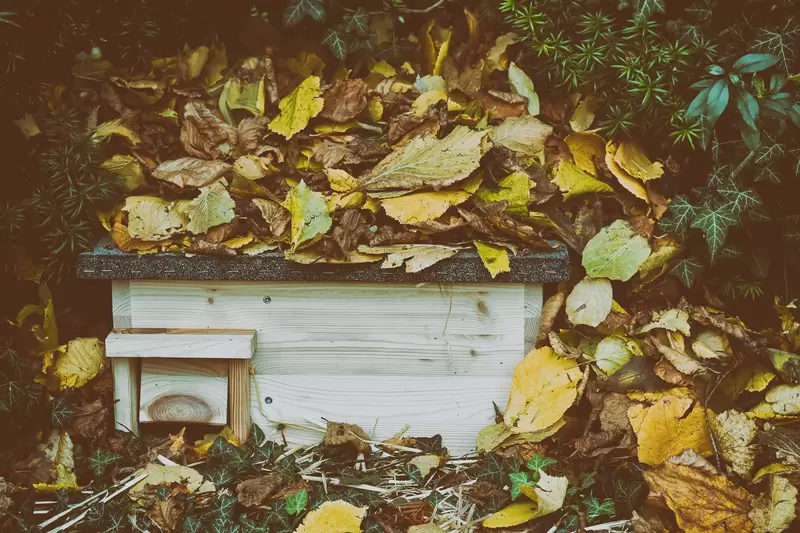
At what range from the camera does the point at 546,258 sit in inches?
71.4

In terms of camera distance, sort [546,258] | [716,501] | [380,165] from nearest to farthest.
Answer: [716,501], [546,258], [380,165]

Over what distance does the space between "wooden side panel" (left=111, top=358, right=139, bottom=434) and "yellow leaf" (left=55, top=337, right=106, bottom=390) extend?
0.18ft

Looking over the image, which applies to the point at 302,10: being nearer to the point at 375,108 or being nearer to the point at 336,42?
the point at 336,42

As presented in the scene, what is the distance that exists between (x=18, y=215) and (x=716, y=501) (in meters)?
1.68

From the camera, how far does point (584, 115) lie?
6.68 ft

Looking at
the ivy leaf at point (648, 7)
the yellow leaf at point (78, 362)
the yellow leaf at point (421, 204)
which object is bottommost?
the yellow leaf at point (78, 362)

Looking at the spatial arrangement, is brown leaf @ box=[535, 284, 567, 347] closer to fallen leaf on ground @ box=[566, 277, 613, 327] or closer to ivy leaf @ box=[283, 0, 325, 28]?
fallen leaf on ground @ box=[566, 277, 613, 327]

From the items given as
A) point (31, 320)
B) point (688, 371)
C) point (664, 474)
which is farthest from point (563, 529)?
point (31, 320)

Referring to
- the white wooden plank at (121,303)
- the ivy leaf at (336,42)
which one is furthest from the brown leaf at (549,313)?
the white wooden plank at (121,303)

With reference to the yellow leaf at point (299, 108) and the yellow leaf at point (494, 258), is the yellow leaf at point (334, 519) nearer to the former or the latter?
the yellow leaf at point (494, 258)

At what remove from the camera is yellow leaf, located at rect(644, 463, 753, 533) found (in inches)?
64.0

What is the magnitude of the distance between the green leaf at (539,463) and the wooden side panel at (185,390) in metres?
0.75

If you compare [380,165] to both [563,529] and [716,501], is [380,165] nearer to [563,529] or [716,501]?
[563,529]

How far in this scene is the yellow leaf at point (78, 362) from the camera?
6.48ft
